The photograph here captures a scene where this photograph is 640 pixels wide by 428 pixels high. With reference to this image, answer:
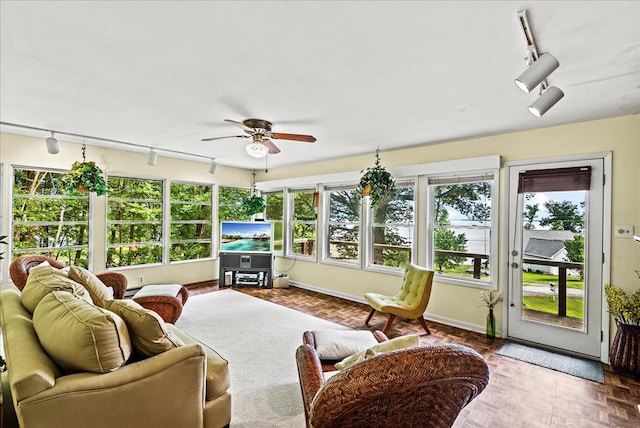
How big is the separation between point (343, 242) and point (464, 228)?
2102 millimetres

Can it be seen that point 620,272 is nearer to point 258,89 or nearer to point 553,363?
point 553,363

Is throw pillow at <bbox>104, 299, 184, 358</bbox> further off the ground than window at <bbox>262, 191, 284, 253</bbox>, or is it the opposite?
window at <bbox>262, 191, 284, 253</bbox>

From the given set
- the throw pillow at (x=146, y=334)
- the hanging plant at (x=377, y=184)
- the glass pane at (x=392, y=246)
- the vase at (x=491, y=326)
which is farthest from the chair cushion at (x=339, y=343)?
the glass pane at (x=392, y=246)

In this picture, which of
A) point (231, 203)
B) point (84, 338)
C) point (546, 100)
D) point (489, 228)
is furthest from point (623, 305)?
point (231, 203)

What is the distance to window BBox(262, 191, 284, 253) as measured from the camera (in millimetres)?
6574

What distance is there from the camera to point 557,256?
3348mm

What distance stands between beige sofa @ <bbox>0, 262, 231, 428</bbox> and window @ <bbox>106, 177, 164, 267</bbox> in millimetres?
3676

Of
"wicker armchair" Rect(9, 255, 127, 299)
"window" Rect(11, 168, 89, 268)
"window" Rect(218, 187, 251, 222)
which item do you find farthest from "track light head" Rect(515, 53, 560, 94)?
"window" Rect(11, 168, 89, 268)

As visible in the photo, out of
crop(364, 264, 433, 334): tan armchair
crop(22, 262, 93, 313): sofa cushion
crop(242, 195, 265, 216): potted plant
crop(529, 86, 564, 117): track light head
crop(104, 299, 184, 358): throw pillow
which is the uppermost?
crop(529, 86, 564, 117): track light head

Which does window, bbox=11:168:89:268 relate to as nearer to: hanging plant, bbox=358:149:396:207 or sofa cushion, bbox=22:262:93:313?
sofa cushion, bbox=22:262:93:313

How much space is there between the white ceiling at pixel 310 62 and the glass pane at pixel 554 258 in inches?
35.0

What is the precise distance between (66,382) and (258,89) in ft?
7.25

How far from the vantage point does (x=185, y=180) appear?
582 centimetres

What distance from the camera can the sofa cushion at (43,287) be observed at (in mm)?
1867
